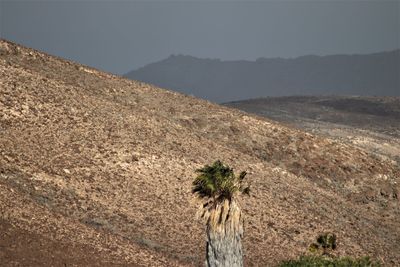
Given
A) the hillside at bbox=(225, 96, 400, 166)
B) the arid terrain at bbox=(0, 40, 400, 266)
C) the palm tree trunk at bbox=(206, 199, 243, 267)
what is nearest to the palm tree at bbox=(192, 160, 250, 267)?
the palm tree trunk at bbox=(206, 199, 243, 267)

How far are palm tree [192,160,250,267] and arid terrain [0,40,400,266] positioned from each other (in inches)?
181

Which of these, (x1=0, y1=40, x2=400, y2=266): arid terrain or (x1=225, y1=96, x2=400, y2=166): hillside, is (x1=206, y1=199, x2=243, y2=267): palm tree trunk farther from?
(x1=225, y1=96, x2=400, y2=166): hillside

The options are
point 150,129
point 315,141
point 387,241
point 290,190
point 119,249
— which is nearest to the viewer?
point 119,249

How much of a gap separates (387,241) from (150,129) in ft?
63.6

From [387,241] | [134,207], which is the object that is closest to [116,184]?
[134,207]

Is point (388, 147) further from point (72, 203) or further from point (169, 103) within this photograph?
point (72, 203)

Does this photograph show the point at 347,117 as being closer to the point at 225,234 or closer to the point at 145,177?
the point at 145,177

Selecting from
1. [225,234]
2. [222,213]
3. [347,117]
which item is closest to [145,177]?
[225,234]

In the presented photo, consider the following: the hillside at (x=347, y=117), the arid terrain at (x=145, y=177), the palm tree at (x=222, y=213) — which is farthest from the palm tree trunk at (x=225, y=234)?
the hillside at (x=347, y=117)

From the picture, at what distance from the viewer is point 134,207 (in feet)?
112

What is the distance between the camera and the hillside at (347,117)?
68312 mm

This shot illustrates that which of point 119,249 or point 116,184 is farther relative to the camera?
point 116,184

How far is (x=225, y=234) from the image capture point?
2159 centimetres

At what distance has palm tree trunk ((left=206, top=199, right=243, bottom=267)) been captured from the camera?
69.9 feet
